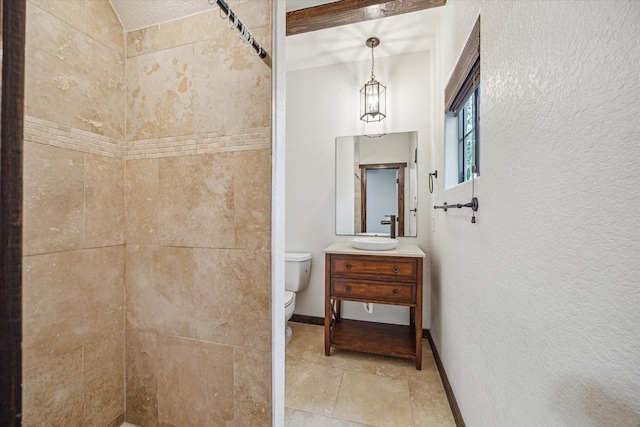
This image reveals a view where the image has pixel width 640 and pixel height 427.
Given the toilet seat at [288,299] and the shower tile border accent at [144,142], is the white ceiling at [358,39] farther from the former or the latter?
the toilet seat at [288,299]

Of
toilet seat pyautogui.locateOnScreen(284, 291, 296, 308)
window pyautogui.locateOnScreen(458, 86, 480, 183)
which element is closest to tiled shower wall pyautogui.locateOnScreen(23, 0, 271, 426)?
toilet seat pyautogui.locateOnScreen(284, 291, 296, 308)

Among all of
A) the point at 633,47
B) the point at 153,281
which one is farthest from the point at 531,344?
the point at 153,281

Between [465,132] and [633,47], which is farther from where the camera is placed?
[465,132]

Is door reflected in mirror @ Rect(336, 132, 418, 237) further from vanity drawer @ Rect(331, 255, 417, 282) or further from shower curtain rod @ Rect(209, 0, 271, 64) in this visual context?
shower curtain rod @ Rect(209, 0, 271, 64)

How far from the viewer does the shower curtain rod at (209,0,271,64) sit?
0.84 metres

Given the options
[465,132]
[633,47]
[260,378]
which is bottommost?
[260,378]

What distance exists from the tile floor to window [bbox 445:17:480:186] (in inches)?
52.5

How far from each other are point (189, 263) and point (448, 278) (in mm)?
1509

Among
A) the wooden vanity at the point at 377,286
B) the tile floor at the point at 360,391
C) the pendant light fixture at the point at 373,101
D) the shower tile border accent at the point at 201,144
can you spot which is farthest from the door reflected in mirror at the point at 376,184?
the shower tile border accent at the point at 201,144

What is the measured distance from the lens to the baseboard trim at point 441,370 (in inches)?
50.7

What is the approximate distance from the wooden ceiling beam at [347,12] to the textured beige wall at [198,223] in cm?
90

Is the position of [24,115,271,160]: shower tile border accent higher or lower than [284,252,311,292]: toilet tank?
higher

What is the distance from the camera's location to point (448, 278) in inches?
62.8

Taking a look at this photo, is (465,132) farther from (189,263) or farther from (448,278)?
(189,263)
